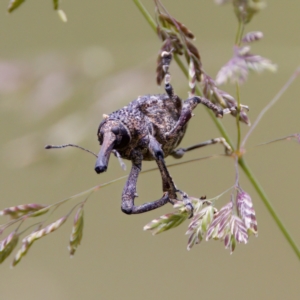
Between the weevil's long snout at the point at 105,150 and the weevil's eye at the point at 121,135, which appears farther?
the weevil's eye at the point at 121,135

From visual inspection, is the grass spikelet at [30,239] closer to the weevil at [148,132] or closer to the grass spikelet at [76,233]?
the grass spikelet at [76,233]

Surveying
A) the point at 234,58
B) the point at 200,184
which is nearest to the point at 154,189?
the point at 200,184

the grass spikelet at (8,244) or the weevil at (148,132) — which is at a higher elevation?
the weevil at (148,132)

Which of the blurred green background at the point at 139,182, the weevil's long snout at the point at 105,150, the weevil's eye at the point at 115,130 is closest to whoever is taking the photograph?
the weevil's long snout at the point at 105,150

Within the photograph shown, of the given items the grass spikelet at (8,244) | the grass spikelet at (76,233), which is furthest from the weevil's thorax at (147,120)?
the grass spikelet at (8,244)

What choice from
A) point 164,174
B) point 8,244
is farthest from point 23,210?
point 164,174

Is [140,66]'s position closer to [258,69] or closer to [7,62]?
[7,62]

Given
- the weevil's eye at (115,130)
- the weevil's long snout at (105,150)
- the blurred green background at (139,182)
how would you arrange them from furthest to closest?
the blurred green background at (139,182) < the weevil's eye at (115,130) < the weevil's long snout at (105,150)
